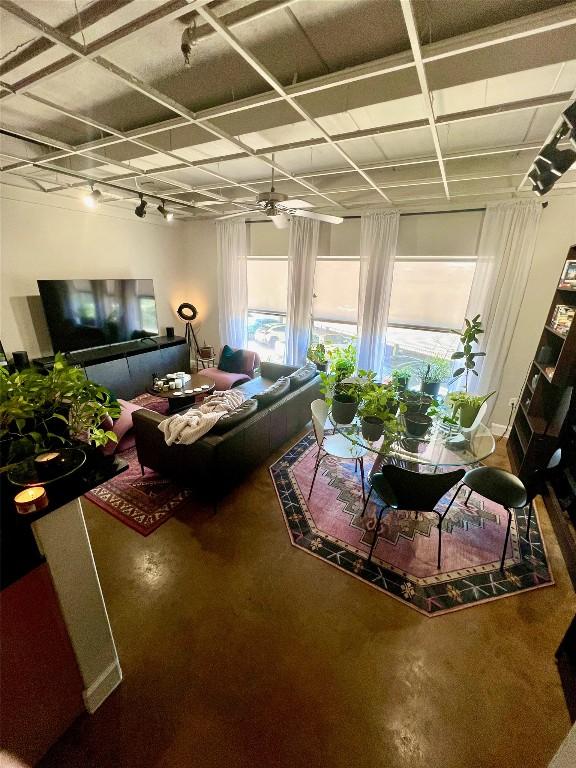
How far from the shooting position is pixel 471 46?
127 cm

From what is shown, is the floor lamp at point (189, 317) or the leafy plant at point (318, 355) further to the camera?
the floor lamp at point (189, 317)

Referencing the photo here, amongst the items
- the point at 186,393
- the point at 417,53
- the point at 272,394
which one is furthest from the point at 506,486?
the point at 186,393

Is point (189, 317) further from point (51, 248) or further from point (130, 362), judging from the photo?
point (51, 248)

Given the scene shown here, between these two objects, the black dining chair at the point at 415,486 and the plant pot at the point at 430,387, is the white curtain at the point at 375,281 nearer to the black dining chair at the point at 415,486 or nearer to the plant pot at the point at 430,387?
the plant pot at the point at 430,387

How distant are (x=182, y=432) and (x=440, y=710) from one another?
7.43 feet

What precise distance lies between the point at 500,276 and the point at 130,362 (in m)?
5.19

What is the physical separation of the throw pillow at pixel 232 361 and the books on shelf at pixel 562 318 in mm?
4064

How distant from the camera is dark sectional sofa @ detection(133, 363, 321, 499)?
8.30 ft

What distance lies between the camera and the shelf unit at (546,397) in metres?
2.66

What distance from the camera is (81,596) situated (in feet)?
4.21

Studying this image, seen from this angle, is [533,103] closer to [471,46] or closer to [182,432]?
[471,46]

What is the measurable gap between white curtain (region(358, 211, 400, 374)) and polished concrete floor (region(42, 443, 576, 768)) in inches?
117

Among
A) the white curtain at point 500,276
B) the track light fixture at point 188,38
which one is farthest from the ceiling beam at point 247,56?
the white curtain at point 500,276

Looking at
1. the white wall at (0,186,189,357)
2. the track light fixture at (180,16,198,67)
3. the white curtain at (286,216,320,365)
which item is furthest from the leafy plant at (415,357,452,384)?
the white wall at (0,186,189,357)
